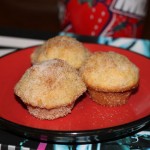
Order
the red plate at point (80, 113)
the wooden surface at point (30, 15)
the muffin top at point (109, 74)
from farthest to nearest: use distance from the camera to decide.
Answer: the wooden surface at point (30, 15) < the muffin top at point (109, 74) < the red plate at point (80, 113)

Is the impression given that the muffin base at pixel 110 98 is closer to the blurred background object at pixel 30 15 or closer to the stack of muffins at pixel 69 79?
the stack of muffins at pixel 69 79

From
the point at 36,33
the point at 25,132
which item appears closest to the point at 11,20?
the point at 36,33

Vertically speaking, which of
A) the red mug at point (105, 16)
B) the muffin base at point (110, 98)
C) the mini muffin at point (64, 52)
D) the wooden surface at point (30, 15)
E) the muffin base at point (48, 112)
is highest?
the wooden surface at point (30, 15)

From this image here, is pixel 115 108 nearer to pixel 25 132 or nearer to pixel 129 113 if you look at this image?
pixel 129 113

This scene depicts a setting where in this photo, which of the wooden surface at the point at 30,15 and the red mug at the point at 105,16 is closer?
the red mug at the point at 105,16

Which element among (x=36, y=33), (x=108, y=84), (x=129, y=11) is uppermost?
(x=129, y=11)

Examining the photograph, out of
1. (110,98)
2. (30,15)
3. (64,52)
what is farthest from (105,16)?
(30,15)

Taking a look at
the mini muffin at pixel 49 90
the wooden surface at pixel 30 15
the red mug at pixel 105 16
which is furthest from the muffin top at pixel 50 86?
the wooden surface at pixel 30 15

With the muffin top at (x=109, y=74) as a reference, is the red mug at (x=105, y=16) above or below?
above
